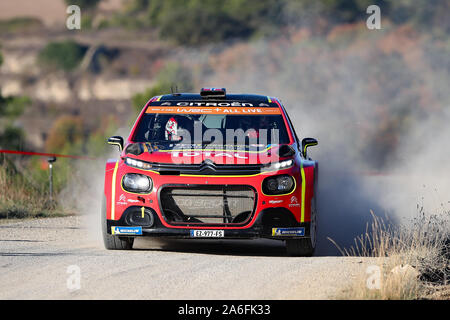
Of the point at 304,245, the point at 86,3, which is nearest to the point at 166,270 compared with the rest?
the point at 304,245

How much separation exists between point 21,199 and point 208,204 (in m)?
6.93

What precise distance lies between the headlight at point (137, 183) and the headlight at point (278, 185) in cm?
117

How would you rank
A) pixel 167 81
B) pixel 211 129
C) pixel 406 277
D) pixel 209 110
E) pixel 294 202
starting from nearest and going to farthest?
pixel 406 277, pixel 294 202, pixel 211 129, pixel 209 110, pixel 167 81

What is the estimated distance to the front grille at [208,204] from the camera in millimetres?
9969

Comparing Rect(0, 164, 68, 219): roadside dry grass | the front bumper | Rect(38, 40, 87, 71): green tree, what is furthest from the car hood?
Rect(38, 40, 87, 71): green tree

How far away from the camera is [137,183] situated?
10.1m

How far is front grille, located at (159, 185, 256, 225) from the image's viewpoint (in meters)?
9.97

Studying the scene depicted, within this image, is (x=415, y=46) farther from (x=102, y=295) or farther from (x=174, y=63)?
(x=102, y=295)

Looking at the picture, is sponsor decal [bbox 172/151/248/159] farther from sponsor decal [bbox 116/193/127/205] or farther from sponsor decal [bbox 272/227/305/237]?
sponsor decal [bbox 272/227/305/237]

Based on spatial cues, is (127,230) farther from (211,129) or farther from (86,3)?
(86,3)

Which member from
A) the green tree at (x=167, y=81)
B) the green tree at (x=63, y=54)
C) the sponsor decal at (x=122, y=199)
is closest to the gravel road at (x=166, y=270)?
the sponsor decal at (x=122, y=199)

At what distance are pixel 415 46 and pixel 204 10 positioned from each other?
4188 cm

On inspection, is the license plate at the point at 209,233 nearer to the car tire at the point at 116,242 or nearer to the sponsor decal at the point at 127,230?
the sponsor decal at the point at 127,230

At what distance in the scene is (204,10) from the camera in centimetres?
9675
